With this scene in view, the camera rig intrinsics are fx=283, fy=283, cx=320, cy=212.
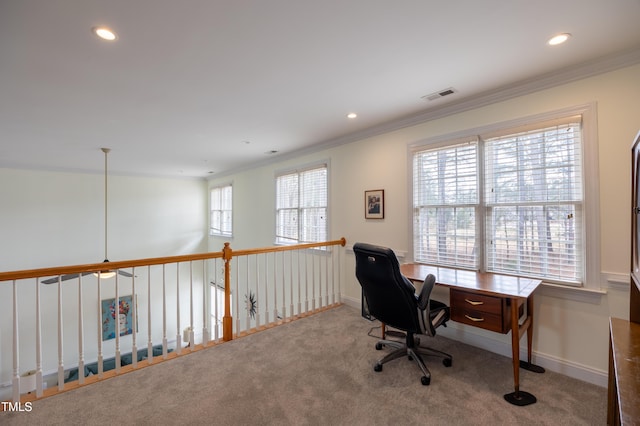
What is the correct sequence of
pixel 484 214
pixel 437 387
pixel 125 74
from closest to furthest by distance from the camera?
1. pixel 437 387
2. pixel 125 74
3. pixel 484 214

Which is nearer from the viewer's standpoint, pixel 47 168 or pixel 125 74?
pixel 125 74

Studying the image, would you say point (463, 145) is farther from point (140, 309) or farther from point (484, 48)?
point (140, 309)

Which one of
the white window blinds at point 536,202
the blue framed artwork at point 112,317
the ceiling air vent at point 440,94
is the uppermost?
the ceiling air vent at point 440,94

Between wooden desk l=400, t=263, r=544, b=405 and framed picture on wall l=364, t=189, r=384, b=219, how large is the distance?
1.20m

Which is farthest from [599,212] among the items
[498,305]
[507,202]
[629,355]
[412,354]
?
[412,354]

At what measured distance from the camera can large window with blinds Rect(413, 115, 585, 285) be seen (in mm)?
2293

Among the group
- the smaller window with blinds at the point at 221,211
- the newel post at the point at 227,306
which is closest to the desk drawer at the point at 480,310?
the newel post at the point at 227,306

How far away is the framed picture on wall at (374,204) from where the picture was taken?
3639 mm

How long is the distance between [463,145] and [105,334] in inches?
319

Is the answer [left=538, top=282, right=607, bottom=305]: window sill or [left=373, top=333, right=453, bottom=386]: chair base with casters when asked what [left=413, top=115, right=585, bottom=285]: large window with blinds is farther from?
[left=373, top=333, right=453, bottom=386]: chair base with casters

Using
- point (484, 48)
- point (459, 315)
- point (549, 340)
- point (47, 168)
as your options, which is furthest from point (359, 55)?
Result: point (47, 168)

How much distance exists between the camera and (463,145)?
113 inches

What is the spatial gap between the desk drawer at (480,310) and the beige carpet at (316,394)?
469mm

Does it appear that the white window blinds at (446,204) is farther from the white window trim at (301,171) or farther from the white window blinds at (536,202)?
the white window trim at (301,171)
